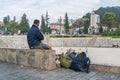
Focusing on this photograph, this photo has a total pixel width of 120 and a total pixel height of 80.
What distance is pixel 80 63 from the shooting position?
7.48 meters

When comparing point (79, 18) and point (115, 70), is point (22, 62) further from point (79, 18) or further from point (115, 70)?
point (79, 18)

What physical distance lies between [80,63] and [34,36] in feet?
5.06

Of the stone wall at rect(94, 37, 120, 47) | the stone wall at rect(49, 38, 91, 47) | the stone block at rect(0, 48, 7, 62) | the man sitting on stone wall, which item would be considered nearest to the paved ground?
the man sitting on stone wall

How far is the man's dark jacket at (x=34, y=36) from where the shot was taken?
24.2 ft

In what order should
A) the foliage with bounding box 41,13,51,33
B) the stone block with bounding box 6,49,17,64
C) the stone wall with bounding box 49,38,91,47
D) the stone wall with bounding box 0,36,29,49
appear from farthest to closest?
the foliage with bounding box 41,13,51,33 → the stone wall with bounding box 49,38,91,47 → the stone wall with bounding box 0,36,29,49 → the stone block with bounding box 6,49,17,64

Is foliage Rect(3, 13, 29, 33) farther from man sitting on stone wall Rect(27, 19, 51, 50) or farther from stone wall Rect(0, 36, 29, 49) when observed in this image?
man sitting on stone wall Rect(27, 19, 51, 50)

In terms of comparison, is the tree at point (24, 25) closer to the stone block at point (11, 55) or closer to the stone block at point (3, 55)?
the stone block at point (3, 55)

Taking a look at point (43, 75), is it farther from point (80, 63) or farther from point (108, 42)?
point (108, 42)

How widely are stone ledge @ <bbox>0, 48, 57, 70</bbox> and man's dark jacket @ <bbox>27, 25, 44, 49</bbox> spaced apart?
0.78 feet

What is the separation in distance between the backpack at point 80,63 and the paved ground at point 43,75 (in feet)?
0.66

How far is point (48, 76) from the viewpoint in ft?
21.3

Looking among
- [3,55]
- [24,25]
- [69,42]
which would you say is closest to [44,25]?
[24,25]

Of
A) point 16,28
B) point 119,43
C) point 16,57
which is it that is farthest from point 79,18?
point 16,57

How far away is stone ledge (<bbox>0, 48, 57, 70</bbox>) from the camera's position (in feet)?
23.6
